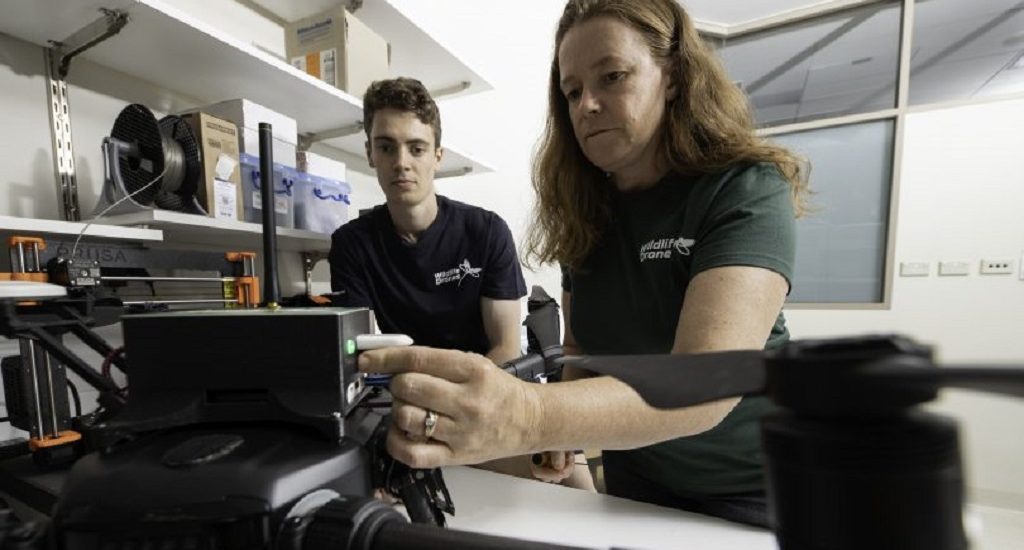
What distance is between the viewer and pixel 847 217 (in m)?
A: 2.82

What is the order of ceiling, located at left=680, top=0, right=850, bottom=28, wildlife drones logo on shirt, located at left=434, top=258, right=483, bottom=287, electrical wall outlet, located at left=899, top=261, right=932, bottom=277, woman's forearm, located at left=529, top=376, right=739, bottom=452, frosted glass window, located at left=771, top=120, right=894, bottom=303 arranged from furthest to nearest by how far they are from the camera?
ceiling, located at left=680, top=0, right=850, bottom=28 → frosted glass window, located at left=771, top=120, right=894, bottom=303 → electrical wall outlet, located at left=899, top=261, right=932, bottom=277 → wildlife drones logo on shirt, located at left=434, top=258, right=483, bottom=287 → woman's forearm, located at left=529, top=376, right=739, bottom=452

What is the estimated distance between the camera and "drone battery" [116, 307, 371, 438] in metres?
0.31

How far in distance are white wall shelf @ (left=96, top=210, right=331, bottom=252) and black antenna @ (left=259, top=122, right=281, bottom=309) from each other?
14.0 inches

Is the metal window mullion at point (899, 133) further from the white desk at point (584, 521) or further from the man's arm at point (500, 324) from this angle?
the white desk at point (584, 521)

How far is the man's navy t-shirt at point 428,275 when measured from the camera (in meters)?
1.43

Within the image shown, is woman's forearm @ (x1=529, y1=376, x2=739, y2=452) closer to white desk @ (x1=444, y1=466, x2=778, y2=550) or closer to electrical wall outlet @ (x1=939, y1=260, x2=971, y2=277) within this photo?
white desk @ (x1=444, y1=466, x2=778, y2=550)

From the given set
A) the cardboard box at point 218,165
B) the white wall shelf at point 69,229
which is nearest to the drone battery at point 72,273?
the white wall shelf at point 69,229

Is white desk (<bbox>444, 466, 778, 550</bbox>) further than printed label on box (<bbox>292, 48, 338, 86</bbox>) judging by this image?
No

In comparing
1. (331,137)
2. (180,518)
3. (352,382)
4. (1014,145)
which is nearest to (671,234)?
(352,382)

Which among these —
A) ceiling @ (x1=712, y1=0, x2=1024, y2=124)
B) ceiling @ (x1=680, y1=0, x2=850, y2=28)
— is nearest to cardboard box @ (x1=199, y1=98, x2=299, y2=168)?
ceiling @ (x1=680, y1=0, x2=850, y2=28)

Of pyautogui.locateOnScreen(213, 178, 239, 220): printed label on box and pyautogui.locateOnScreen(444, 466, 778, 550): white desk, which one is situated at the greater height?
pyautogui.locateOnScreen(213, 178, 239, 220): printed label on box

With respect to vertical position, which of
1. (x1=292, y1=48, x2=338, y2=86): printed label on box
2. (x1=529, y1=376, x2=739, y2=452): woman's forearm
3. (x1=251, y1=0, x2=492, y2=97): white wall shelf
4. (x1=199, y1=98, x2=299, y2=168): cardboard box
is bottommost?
(x1=529, y1=376, x2=739, y2=452): woman's forearm

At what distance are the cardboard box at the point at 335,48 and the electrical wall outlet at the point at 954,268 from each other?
3.01m

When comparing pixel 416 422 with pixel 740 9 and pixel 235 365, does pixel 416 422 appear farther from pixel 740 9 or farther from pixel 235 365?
pixel 740 9
